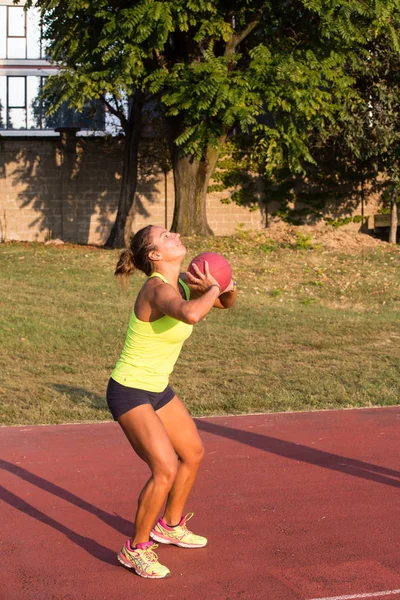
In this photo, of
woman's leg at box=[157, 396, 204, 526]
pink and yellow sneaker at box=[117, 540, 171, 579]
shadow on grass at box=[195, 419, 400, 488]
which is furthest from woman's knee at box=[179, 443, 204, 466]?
shadow on grass at box=[195, 419, 400, 488]

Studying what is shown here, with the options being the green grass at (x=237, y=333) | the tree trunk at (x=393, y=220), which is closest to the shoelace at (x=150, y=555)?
the green grass at (x=237, y=333)

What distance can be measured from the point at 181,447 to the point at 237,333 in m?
9.35

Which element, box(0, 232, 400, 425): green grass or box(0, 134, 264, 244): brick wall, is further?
box(0, 134, 264, 244): brick wall

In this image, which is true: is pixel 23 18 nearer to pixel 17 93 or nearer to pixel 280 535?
pixel 17 93

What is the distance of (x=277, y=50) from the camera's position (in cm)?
2069

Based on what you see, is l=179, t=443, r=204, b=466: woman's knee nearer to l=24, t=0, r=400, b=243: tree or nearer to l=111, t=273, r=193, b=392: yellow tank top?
l=111, t=273, r=193, b=392: yellow tank top

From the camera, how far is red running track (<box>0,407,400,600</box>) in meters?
4.95

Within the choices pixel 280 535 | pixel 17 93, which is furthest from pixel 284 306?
pixel 17 93

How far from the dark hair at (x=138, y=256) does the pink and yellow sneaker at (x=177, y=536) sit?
1663 millimetres

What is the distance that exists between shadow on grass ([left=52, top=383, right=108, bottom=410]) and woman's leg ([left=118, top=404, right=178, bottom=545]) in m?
4.99

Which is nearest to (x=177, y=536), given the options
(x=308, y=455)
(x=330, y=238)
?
(x=308, y=455)

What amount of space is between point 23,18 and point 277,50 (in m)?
28.0

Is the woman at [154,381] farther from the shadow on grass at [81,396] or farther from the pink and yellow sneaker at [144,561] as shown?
the shadow on grass at [81,396]

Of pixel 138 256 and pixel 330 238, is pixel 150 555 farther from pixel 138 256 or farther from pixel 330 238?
pixel 330 238
